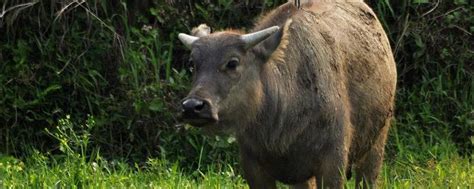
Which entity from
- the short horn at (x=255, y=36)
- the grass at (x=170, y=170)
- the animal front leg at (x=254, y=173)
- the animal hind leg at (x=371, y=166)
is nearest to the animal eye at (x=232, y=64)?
the short horn at (x=255, y=36)

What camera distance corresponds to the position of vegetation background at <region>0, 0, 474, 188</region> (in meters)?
9.77

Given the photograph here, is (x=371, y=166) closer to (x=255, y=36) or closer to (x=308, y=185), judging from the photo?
(x=308, y=185)

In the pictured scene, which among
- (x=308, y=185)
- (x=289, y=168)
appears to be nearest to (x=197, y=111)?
(x=289, y=168)

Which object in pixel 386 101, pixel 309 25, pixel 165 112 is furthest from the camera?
pixel 165 112

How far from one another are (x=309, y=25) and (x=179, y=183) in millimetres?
1360

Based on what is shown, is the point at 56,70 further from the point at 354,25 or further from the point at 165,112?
the point at 354,25

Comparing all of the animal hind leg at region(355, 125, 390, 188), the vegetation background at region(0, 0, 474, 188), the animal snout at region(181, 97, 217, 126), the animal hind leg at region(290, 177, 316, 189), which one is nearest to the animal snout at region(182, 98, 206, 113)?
the animal snout at region(181, 97, 217, 126)

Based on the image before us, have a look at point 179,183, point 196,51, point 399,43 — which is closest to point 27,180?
point 179,183

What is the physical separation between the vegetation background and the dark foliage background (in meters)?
0.01

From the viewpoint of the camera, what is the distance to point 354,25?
27.6 ft

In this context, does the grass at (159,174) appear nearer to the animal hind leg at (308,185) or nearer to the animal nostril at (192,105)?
the animal hind leg at (308,185)

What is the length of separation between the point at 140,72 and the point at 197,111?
312 centimetres

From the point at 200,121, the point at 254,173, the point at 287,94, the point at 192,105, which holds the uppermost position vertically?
the point at 192,105

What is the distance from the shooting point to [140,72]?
10.1 meters
